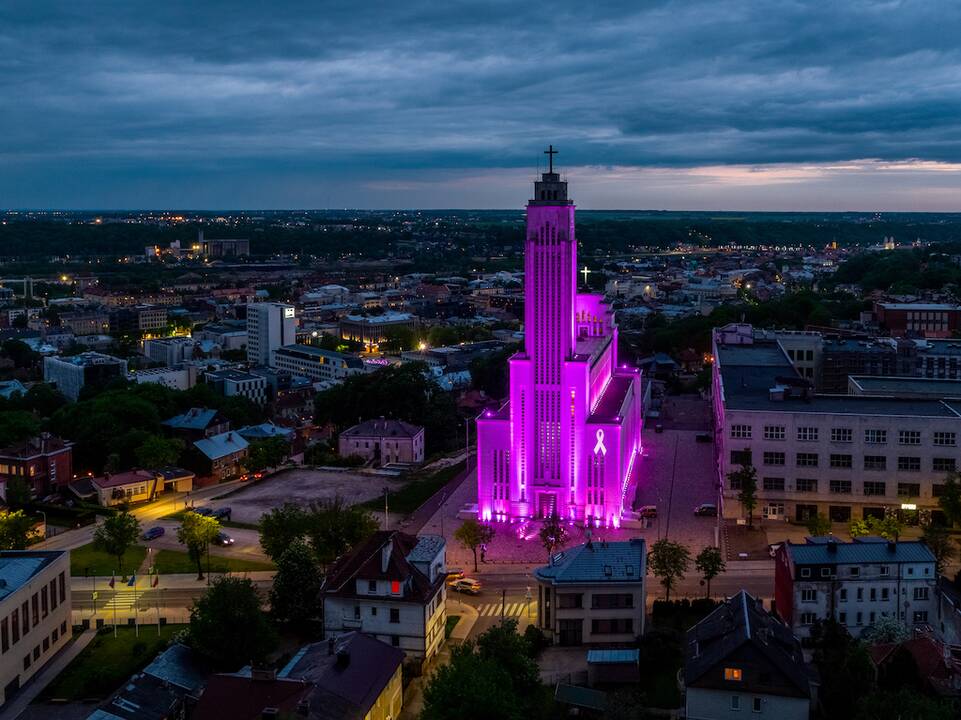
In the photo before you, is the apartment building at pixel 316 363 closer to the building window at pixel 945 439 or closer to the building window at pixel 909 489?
the building window at pixel 909 489

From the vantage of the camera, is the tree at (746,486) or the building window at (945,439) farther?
the building window at (945,439)

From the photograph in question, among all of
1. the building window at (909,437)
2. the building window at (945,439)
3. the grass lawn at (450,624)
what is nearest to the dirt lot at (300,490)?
the grass lawn at (450,624)

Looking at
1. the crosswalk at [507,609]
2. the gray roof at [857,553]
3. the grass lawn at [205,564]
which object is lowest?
the grass lawn at [205,564]

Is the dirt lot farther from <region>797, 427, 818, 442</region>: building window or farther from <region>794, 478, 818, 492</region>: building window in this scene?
<region>797, 427, 818, 442</region>: building window

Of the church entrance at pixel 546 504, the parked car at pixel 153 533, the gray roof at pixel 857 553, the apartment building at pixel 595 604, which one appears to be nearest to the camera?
the apartment building at pixel 595 604

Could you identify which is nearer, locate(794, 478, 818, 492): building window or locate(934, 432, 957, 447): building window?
locate(934, 432, 957, 447): building window

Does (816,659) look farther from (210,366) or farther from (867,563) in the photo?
(210,366)

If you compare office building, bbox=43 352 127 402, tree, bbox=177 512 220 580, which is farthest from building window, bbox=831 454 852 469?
office building, bbox=43 352 127 402

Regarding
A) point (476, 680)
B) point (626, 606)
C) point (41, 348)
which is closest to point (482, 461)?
point (626, 606)
